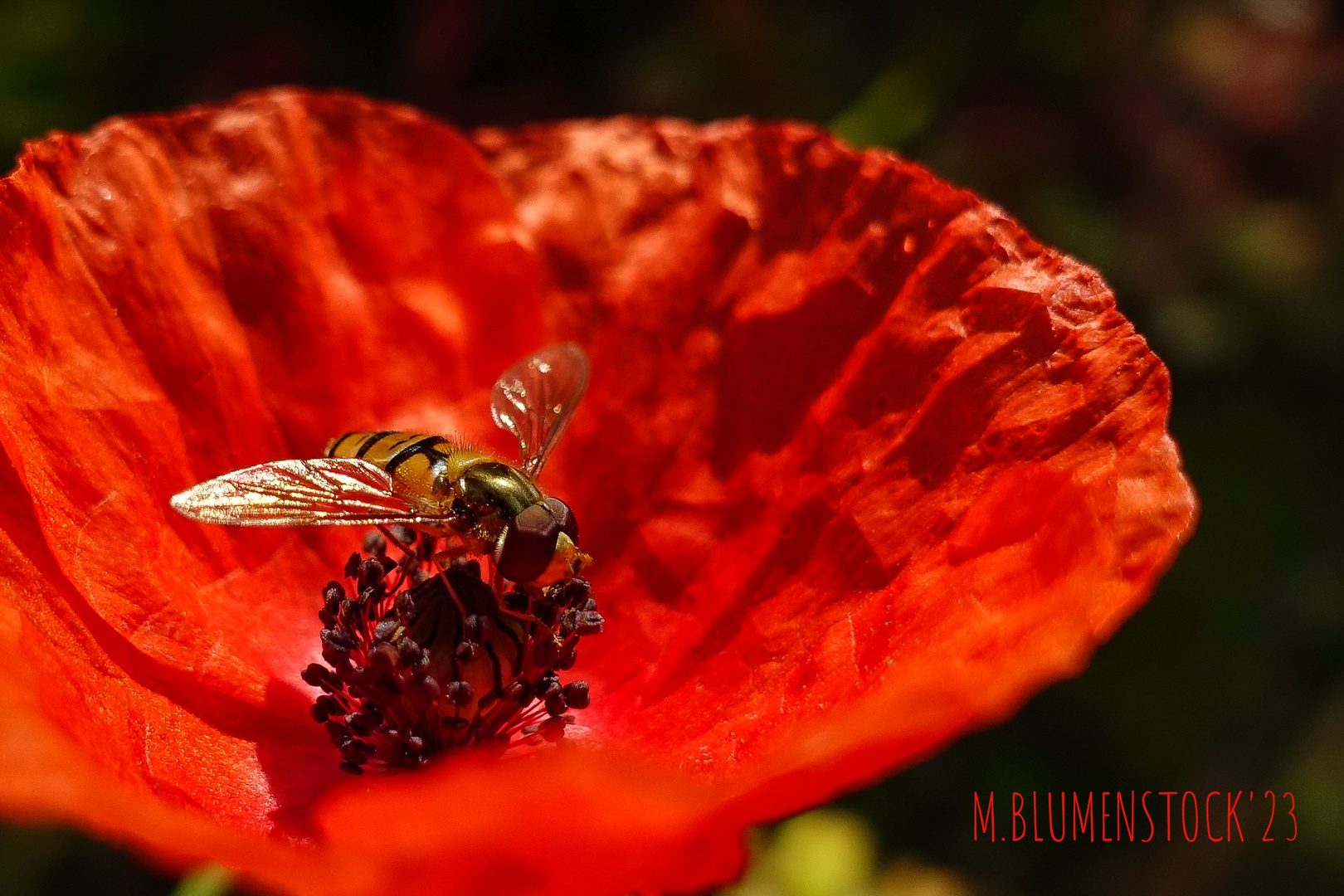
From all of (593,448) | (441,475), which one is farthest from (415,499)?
(593,448)

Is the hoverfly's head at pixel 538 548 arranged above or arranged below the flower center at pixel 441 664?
above

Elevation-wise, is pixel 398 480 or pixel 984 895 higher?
pixel 398 480

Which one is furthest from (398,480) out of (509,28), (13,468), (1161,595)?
(1161,595)

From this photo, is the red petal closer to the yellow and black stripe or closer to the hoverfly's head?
the hoverfly's head

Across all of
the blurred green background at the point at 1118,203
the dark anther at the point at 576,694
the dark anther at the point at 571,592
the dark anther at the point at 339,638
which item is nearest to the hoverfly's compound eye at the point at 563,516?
the dark anther at the point at 571,592

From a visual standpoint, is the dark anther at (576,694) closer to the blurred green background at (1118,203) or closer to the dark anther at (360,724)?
the dark anther at (360,724)

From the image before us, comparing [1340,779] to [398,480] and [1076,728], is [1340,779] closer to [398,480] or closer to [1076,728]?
[1076,728]

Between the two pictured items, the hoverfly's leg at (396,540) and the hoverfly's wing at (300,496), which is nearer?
the hoverfly's wing at (300,496)
